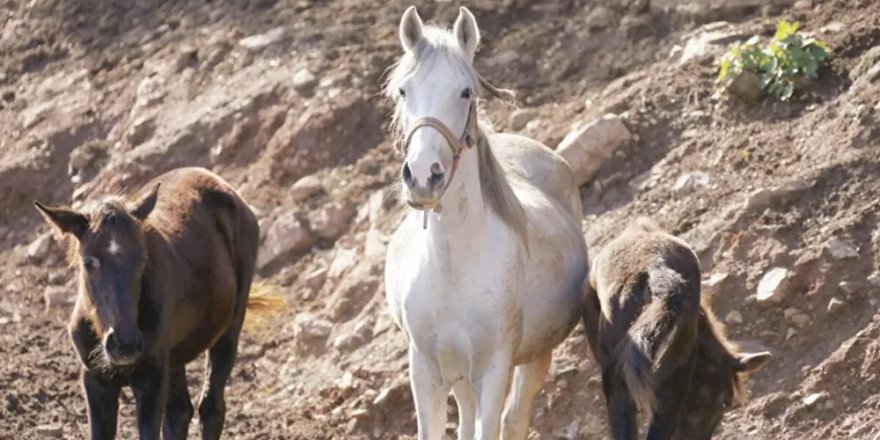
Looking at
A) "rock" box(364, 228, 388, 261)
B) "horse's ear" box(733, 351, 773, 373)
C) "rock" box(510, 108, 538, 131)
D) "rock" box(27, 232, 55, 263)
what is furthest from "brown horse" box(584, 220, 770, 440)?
"rock" box(27, 232, 55, 263)

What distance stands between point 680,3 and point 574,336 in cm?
327

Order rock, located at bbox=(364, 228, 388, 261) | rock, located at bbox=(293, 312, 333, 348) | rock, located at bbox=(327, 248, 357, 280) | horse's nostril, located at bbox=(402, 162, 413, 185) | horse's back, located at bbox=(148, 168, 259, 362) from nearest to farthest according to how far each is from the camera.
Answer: horse's nostril, located at bbox=(402, 162, 413, 185) → horse's back, located at bbox=(148, 168, 259, 362) → rock, located at bbox=(293, 312, 333, 348) → rock, located at bbox=(364, 228, 388, 261) → rock, located at bbox=(327, 248, 357, 280)

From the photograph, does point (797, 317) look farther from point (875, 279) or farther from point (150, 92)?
point (150, 92)

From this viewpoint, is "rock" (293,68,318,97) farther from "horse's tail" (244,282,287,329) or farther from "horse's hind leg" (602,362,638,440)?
"horse's hind leg" (602,362,638,440)

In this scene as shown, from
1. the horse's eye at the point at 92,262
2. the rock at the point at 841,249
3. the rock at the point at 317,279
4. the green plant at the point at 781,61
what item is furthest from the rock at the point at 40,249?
the rock at the point at 841,249

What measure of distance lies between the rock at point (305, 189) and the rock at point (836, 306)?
168 inches

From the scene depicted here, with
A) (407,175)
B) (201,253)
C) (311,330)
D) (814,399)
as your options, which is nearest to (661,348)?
(407,175)

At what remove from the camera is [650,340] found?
7789mm

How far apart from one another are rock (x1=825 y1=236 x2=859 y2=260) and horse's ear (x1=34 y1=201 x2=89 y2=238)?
158 inches

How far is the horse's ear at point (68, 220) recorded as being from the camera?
8.59 m

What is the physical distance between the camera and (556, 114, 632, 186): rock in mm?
11523

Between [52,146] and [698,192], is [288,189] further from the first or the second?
[698,192]

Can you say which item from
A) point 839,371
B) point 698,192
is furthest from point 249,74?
point 839,371

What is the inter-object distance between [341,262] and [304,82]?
5.90 ft
